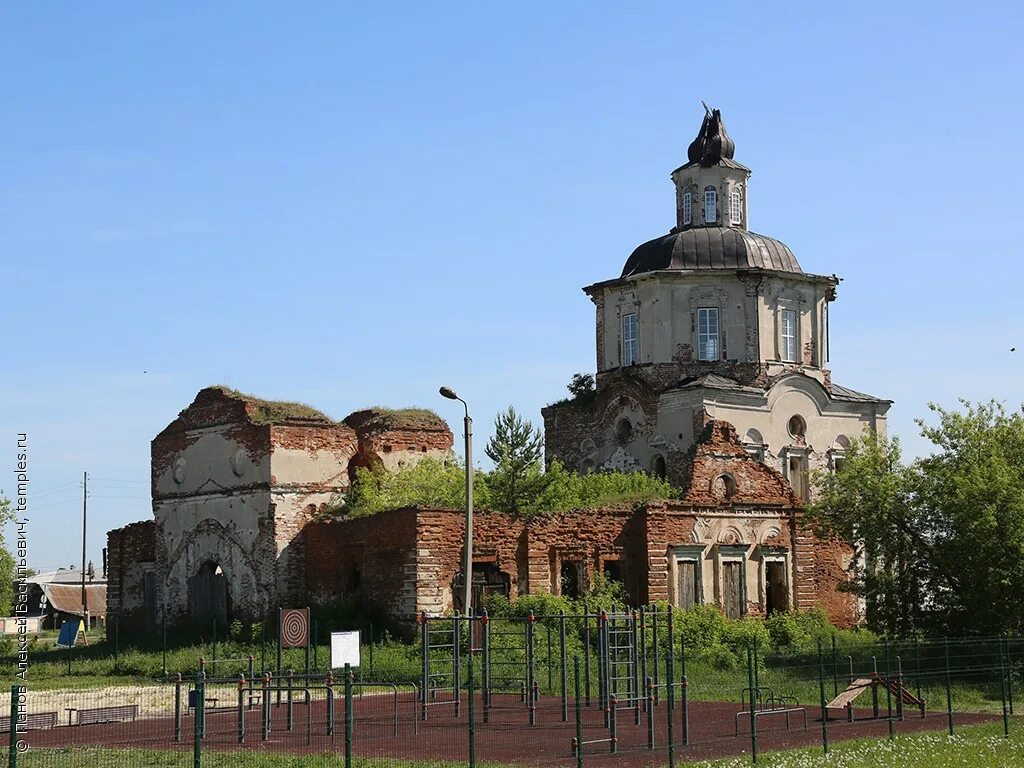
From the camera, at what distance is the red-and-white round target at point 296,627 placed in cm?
2788

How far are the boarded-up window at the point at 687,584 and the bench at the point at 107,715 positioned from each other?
16.2m

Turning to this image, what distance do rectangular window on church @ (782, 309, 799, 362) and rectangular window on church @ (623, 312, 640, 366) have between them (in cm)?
454

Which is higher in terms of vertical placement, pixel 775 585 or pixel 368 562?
pixel 368 562

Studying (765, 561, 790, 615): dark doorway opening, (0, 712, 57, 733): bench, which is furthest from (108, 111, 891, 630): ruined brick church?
(0, 712, 57, 733): bench

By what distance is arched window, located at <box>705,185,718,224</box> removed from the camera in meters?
46.5

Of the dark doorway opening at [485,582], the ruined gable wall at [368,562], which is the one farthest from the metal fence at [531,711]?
the dark doorway opening at [485,582]

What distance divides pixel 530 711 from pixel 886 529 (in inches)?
521

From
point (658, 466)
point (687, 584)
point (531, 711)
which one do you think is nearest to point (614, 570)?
point (687, 584)

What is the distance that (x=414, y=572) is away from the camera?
34.6 m

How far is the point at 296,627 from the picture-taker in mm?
28266

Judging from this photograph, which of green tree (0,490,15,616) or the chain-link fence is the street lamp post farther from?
green tree (0,490,15,616)

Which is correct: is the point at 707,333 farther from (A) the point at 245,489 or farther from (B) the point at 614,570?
(A) the point at 245,489

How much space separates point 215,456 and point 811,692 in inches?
743

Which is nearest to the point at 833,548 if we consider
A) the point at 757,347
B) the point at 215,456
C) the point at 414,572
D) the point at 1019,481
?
the point at 757,347
